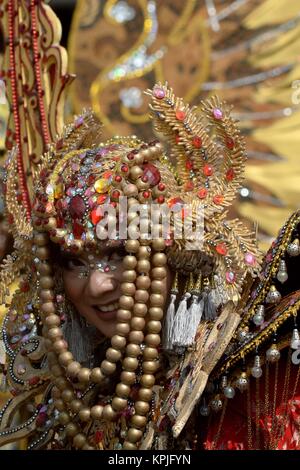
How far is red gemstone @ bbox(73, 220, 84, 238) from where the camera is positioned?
1859 millimetres

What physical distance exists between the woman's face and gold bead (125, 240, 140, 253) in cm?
4

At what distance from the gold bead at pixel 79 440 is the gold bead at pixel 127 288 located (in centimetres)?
32

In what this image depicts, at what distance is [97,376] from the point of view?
185cm

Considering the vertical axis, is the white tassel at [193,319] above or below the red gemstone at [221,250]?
below

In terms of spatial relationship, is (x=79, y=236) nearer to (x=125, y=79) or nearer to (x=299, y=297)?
(x=299, y=297)

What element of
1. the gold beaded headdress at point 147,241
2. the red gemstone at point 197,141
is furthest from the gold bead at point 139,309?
the red gemstone at point 197,141

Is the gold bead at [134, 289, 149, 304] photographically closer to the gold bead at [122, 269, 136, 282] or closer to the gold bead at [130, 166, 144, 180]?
the gold bead at [122, 269, 136, 282]

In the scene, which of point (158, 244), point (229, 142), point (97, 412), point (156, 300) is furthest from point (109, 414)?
point (229, 142)

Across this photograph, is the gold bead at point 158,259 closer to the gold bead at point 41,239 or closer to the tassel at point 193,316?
the tassel at point 193,316

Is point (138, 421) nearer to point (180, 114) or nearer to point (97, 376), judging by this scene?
point (97, 376)

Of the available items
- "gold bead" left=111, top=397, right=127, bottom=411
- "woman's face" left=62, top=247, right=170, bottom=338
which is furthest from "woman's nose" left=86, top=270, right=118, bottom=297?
"gold bead" left=111, top=397, right=127, bottom=411

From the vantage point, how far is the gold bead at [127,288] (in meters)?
Answer: 1.81

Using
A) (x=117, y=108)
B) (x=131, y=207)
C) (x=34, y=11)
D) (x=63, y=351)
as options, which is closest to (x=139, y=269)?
(x=131, y=207)

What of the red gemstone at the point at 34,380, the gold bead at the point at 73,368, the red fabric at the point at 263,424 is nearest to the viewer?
the red fabric at the point at 263,424
